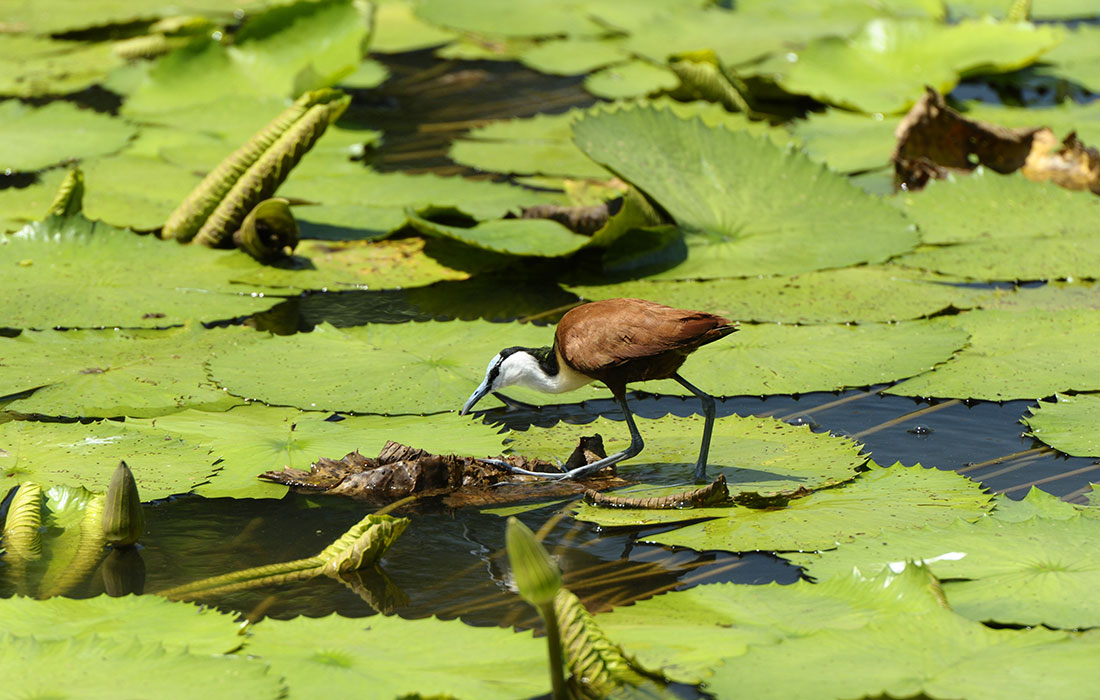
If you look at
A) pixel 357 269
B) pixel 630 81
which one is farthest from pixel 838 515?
Answer: pixel 630 81

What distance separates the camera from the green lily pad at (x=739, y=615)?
94.9 inches

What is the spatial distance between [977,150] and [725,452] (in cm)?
346

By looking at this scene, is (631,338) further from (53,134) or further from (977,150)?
(53,134)

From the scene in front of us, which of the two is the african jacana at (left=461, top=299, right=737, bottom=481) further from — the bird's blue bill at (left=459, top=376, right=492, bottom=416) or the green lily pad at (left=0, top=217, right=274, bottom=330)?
the green lily pad at (left=0, top=217, right=274, bottom=330)

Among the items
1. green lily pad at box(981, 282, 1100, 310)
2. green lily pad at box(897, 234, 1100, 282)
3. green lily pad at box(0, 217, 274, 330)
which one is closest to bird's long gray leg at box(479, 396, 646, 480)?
green lily pad at box(0, 217, 274, 330)

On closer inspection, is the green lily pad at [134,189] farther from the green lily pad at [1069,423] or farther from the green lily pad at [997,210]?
the green lily pad at [1069,423]

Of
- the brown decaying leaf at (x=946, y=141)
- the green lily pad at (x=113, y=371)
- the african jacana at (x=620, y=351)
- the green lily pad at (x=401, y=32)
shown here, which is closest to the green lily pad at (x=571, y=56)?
the green lily pad at (x=401, y=32)

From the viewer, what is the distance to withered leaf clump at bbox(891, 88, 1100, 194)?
5.98 m

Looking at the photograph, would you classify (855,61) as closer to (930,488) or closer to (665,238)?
(665,238)

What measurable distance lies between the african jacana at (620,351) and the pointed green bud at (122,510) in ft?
3.25

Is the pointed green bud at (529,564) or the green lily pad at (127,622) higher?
the pointed green bud at (529,564)

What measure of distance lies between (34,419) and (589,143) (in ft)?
8.26

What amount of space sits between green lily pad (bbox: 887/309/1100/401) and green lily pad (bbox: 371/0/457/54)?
5.35m

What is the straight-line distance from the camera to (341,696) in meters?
2.26
